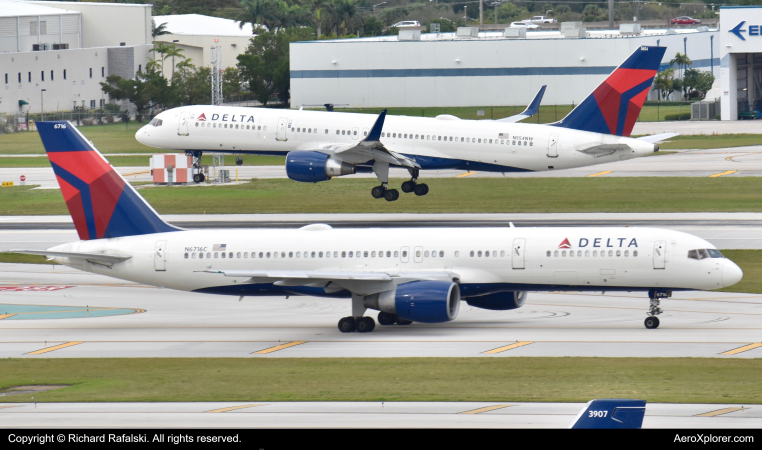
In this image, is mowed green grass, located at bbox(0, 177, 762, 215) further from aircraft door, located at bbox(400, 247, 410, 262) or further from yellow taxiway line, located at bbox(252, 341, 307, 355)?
yellow taxiway line, located at bbox(252, 341, 307, 355)

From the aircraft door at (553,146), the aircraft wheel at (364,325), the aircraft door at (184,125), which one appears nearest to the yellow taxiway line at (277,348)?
the aircraft wheel at (364,325)

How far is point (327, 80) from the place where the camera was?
13388cm

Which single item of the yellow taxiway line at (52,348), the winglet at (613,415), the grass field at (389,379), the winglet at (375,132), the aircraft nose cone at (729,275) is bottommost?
the yellow taxiway line at (52,348)

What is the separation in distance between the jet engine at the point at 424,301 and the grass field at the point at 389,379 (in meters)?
3.43

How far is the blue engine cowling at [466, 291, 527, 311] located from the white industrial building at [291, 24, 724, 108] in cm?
9750

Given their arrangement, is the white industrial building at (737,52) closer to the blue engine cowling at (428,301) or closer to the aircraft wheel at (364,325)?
the aircraft wheel at (364,325)

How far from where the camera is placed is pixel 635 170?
278 ft

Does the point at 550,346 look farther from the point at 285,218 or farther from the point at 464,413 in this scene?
the point at 285,218

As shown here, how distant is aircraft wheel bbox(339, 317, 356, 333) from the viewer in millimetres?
36312

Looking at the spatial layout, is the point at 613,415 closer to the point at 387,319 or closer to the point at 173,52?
the point at 387,319

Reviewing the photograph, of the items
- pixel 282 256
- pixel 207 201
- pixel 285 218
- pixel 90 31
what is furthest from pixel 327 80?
pixel 282 256

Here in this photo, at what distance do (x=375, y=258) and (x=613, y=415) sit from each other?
26.1 meters

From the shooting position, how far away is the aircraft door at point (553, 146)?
6003 centimetres
